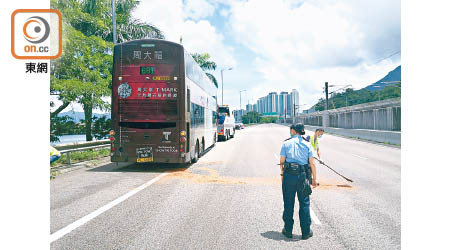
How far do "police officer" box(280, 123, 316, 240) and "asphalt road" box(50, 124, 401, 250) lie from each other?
0.24 metres

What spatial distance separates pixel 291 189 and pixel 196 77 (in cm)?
1016

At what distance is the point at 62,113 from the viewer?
1766 cm

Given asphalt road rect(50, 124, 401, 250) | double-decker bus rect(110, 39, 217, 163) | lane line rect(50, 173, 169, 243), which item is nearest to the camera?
asphalt road rect(50, 124, 401, 250)

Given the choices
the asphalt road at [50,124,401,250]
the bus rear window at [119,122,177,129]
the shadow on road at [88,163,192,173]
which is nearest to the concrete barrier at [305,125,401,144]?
the asphalt road at [50,124,401,250]

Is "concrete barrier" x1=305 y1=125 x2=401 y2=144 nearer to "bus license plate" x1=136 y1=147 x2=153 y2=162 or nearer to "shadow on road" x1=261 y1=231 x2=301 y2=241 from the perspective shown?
"bus license plate" x1=136 y1=147 x2=153 y2=162

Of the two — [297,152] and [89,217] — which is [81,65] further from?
[297,152]

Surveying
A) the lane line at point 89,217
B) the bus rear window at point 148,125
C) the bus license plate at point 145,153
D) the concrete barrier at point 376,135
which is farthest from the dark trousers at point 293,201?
the concrete barrier at point 376,135

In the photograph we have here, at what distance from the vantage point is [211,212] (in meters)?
6.32

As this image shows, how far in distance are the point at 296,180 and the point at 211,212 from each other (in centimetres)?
215

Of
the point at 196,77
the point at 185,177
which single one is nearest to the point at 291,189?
the point at 185,177

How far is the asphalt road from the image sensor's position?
Result: 4.76 metres

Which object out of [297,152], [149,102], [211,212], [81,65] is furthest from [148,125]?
[297,152]

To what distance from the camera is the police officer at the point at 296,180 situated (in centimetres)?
491
